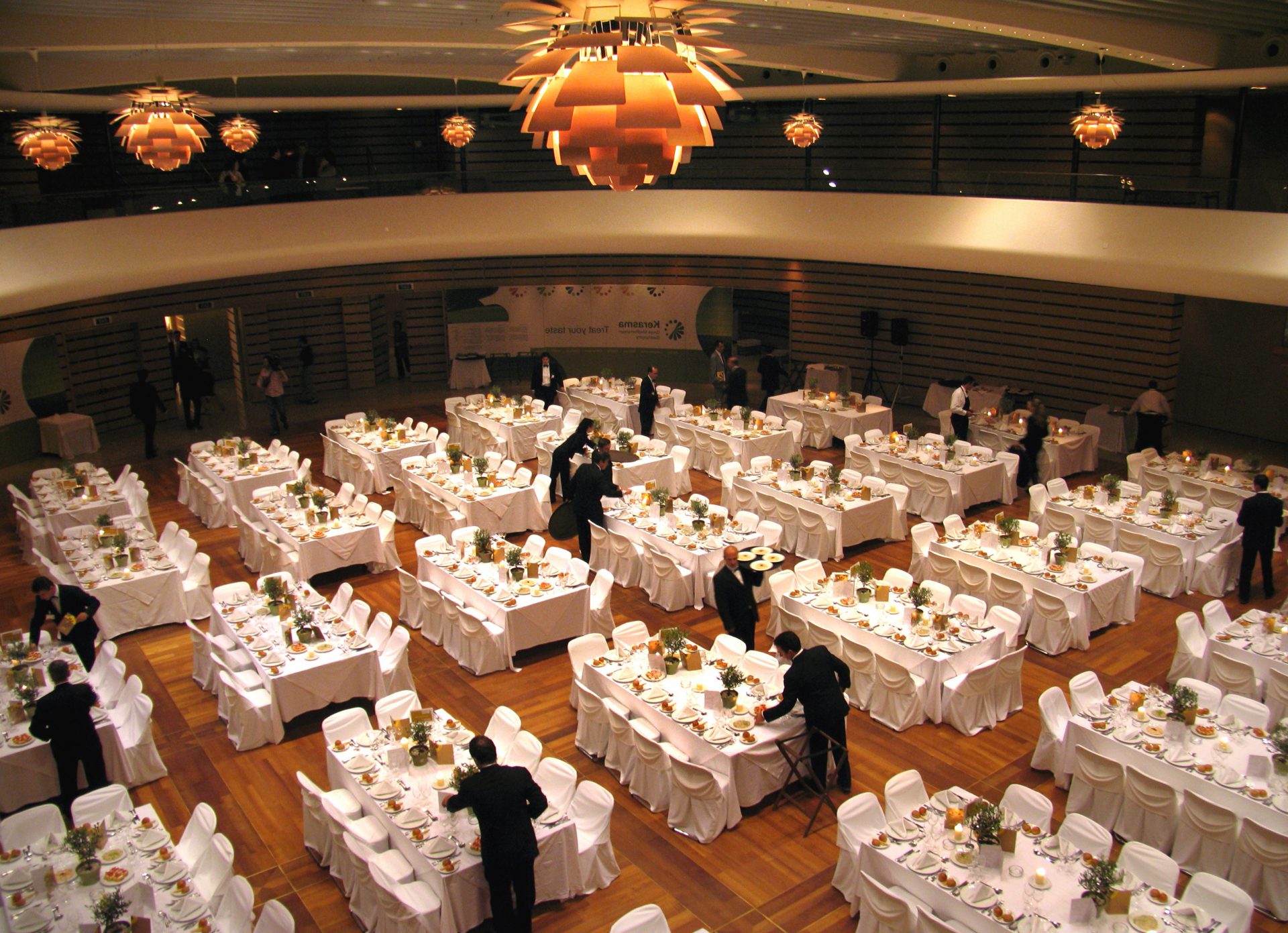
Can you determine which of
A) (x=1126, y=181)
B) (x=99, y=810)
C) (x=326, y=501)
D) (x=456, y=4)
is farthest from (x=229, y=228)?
(x=1126, y=181)

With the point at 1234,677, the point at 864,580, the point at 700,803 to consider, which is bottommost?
the point at 700,803

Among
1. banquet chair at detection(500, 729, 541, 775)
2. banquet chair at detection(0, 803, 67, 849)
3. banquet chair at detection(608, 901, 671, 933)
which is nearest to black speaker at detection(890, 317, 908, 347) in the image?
banquet chair at detection(500, 729, 541, 775)

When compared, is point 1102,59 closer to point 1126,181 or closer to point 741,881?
point 1126,181

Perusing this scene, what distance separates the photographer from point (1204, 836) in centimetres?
720

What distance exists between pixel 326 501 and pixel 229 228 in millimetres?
6956

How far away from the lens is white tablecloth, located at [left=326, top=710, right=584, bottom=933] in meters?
6.66

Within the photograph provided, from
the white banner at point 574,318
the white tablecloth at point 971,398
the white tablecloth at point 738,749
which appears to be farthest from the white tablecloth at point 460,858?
the white banner at point 574,318

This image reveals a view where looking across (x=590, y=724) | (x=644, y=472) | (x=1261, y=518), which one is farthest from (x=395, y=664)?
(x=1261, y=518)

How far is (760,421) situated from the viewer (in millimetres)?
16047

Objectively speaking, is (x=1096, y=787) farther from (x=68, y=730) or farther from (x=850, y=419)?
(x=850, y=419)

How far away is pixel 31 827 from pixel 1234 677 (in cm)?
931

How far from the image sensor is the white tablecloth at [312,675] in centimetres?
923

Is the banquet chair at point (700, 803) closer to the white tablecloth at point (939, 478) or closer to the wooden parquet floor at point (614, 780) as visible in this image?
the wooden parquet floor at point (614, 780)

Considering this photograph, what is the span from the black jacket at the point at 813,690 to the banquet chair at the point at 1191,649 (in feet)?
11.8
